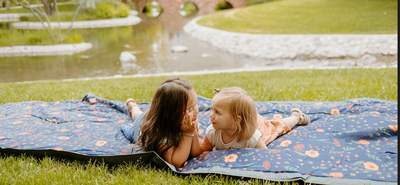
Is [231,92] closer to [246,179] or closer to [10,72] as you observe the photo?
[246,179]

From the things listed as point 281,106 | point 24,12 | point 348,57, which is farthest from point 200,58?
point 24,12

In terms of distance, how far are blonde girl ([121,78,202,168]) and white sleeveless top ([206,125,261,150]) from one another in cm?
15

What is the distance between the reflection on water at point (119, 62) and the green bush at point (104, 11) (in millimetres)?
5136

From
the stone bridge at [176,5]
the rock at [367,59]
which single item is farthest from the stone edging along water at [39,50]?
the stone bridge at [176,5]

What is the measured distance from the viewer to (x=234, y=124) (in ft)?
7.03

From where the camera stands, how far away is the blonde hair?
6.86 feet

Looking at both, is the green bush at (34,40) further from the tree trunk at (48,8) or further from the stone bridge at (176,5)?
the stone bridge at (176,5)

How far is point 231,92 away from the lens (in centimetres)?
213

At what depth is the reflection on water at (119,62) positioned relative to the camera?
10055mm

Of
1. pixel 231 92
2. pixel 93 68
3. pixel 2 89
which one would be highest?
pixel 231 92

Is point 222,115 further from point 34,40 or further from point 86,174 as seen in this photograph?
point 34,40

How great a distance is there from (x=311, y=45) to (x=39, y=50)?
37.8ft

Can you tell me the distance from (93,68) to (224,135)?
9250mm

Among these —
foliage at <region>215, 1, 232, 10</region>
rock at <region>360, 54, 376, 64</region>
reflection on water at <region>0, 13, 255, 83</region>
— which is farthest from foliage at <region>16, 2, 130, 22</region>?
rock at <region>360, 54, 376, 64</region>
